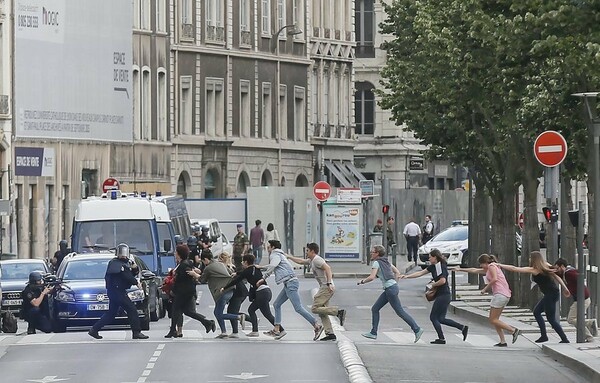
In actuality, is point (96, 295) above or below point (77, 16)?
below

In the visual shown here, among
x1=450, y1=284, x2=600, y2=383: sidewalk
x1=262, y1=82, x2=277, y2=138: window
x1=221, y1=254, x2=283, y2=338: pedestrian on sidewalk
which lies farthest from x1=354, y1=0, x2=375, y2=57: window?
x1=221, y1=254, x2=283, y2=338: pedestrian on sidewalk

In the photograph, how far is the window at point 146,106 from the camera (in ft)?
274

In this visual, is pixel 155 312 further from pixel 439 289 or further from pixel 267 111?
pixel 267 111

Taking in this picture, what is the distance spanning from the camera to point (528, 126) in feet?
146

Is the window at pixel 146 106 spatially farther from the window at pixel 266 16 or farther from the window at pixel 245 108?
the window at pixel 266 16

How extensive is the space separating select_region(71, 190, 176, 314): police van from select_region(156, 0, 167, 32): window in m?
34.6

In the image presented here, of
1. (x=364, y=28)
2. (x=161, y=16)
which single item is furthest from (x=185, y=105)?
(x=364, y=28)

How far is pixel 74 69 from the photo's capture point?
7412 centimetres

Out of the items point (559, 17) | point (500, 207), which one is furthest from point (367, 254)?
point (559, 17)

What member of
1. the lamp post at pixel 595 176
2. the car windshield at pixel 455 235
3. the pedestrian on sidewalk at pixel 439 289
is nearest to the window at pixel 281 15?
the car windshield at pixel 455 235

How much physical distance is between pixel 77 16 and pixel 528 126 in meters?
32.1

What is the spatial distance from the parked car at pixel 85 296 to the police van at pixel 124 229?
654 centimetres

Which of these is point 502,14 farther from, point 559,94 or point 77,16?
point 77,16

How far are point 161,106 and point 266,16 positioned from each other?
10121 millimetres
